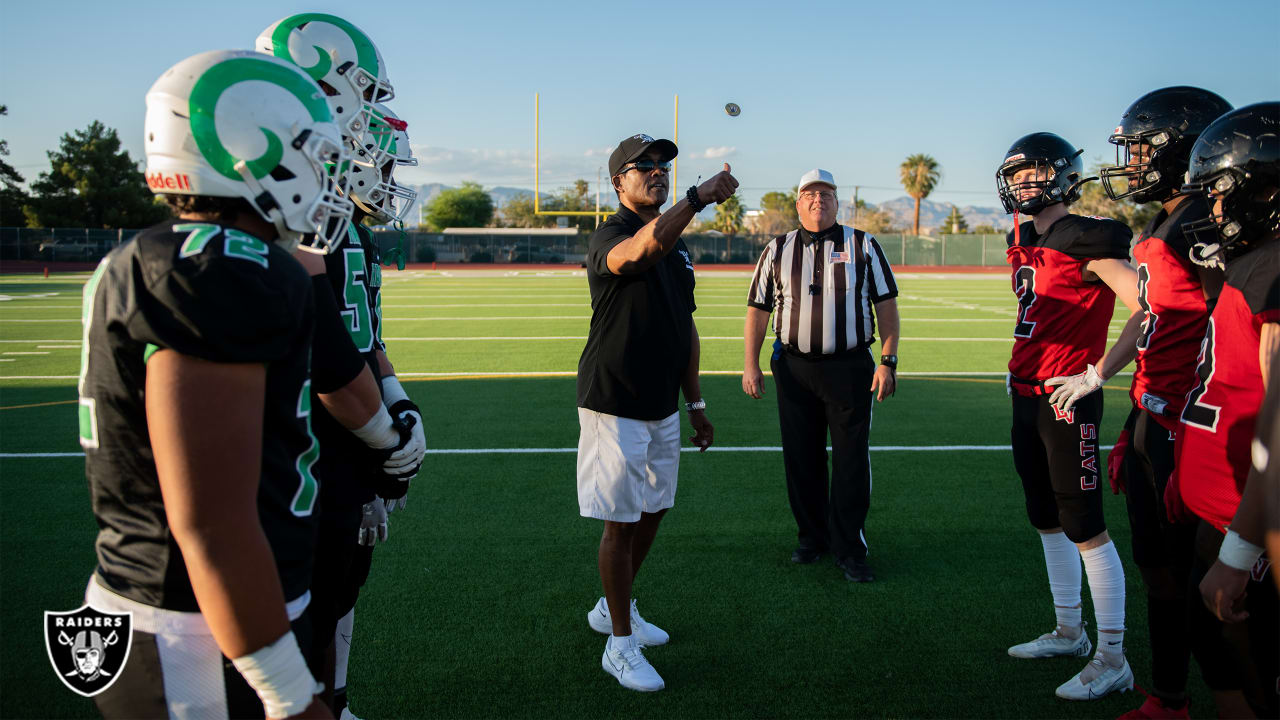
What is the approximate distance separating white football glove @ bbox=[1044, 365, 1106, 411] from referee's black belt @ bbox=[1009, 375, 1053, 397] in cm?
8

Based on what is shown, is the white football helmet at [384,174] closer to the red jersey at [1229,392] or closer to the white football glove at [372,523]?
the white football glove at [372,523]

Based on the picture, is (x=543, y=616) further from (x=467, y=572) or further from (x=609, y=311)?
(x=609, y=311)

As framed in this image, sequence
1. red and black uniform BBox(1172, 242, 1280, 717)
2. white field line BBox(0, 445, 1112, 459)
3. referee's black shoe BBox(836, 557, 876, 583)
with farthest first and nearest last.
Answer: white field line BBox(0, 445, 1112, 459) → referee's black shoe BBox(836, 557, 876, 583) → red and black uniform BBox(1172, 242, 1280, 717)

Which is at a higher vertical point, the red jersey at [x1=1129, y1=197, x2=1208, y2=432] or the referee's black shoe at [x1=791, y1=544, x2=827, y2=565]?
the red jersey at [x1=1129, y1=197, x2=1208, y2=432]

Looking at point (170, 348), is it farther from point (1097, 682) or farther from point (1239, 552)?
point (1097, 682)

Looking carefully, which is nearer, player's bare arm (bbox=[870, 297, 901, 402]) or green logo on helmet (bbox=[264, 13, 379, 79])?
green logo on helmet (bbox=[264, 13, 379, 79])

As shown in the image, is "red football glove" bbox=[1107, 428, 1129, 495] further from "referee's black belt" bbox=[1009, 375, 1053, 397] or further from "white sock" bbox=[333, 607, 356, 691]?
Answer: "white sock" bbox=[333, 607, 356, 691]

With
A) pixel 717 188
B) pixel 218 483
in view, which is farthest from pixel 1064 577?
pixel 218 483

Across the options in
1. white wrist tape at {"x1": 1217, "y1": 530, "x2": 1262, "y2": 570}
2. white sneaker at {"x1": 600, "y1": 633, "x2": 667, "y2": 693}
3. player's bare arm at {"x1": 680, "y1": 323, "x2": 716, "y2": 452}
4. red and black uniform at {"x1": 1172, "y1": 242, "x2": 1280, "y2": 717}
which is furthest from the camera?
player's bare arm at {"x1": 680, "y1": 323, "x2": 716, "y2": 452}

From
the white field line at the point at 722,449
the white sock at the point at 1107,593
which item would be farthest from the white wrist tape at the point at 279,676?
the white field line at the point at 722,449

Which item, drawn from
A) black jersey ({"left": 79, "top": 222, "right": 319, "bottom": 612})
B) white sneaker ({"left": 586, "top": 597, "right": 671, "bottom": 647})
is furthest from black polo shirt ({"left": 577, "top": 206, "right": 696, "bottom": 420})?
black jersey ({"left": 79, "top": 222, "right": 319, "bottom": 612})

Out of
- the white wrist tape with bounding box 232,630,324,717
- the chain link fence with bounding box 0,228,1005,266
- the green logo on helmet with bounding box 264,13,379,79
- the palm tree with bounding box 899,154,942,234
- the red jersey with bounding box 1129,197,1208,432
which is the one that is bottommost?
the white wrist tape with bounding box 232,630,324,717

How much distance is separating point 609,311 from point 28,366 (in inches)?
406

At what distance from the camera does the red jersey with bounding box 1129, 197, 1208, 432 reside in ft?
8.91
